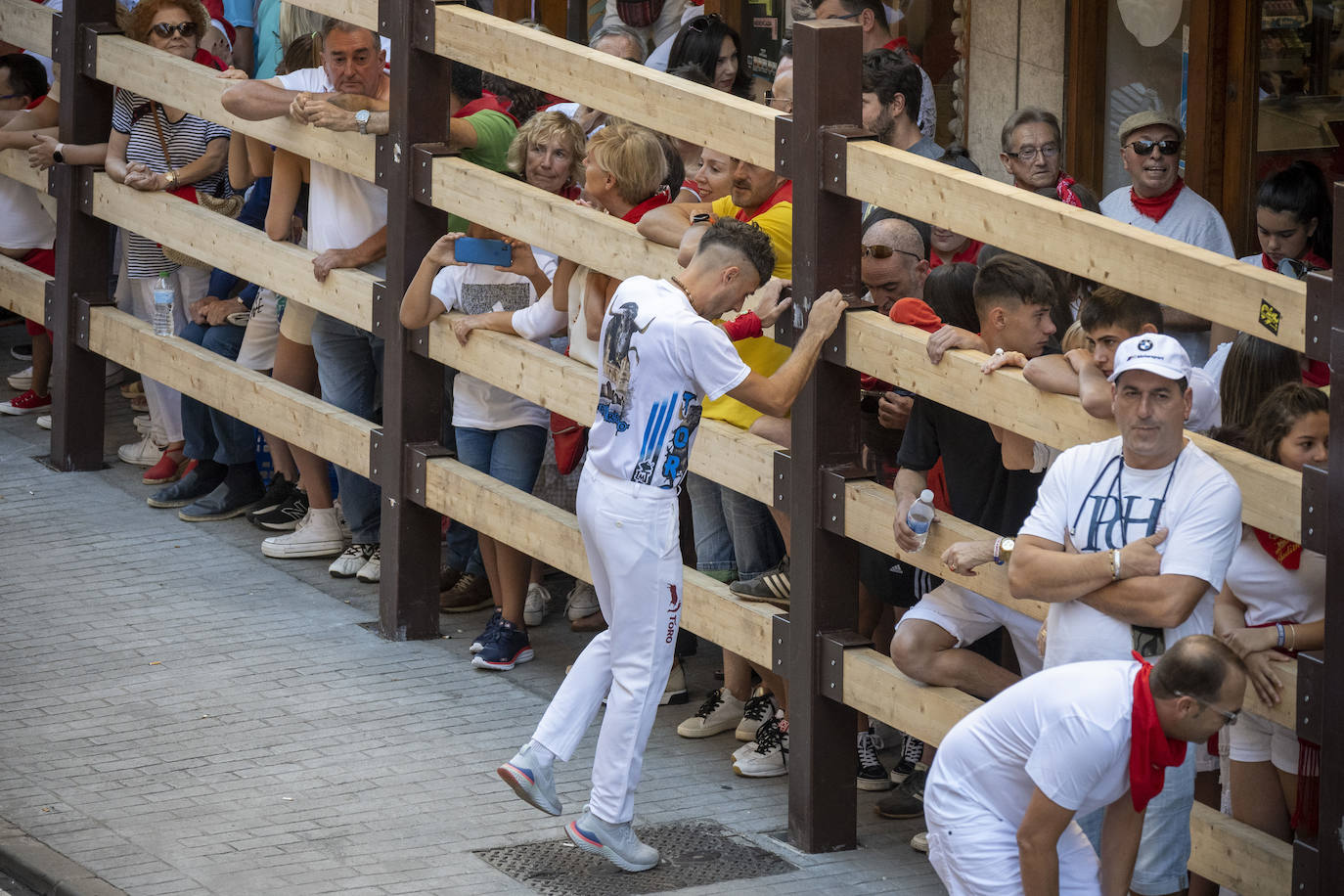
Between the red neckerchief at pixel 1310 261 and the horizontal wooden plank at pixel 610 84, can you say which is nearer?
the horizontal wooden plank at pixel 610 84

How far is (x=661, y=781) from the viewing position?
22.5 ft

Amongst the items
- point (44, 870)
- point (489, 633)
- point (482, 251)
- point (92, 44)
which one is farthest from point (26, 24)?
point (44, 870)

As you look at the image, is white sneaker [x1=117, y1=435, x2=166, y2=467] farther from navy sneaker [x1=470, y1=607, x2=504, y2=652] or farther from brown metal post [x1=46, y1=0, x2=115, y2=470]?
navy sneaker [x1=470, y1=607, x2=504, y2=652]

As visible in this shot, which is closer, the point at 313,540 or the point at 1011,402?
the point at 1011,402

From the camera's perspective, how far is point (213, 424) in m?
9.47

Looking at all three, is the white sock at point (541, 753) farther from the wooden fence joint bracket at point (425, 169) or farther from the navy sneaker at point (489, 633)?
the wooden fence joint bracket at point (425, 169)

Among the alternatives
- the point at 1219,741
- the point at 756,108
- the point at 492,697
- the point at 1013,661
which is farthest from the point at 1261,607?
the point at 492,697

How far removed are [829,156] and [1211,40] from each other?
367cm

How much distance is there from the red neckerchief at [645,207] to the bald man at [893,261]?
826 mm

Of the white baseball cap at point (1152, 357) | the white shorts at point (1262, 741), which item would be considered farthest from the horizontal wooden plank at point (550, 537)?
the white baseball cap at point (1152, 357)

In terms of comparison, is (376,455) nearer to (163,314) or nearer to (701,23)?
(163,314)

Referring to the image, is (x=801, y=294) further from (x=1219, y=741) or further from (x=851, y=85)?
(x=1219, y=741)

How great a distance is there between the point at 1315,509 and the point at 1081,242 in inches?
37.8

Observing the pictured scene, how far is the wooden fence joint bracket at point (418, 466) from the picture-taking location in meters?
7.96
